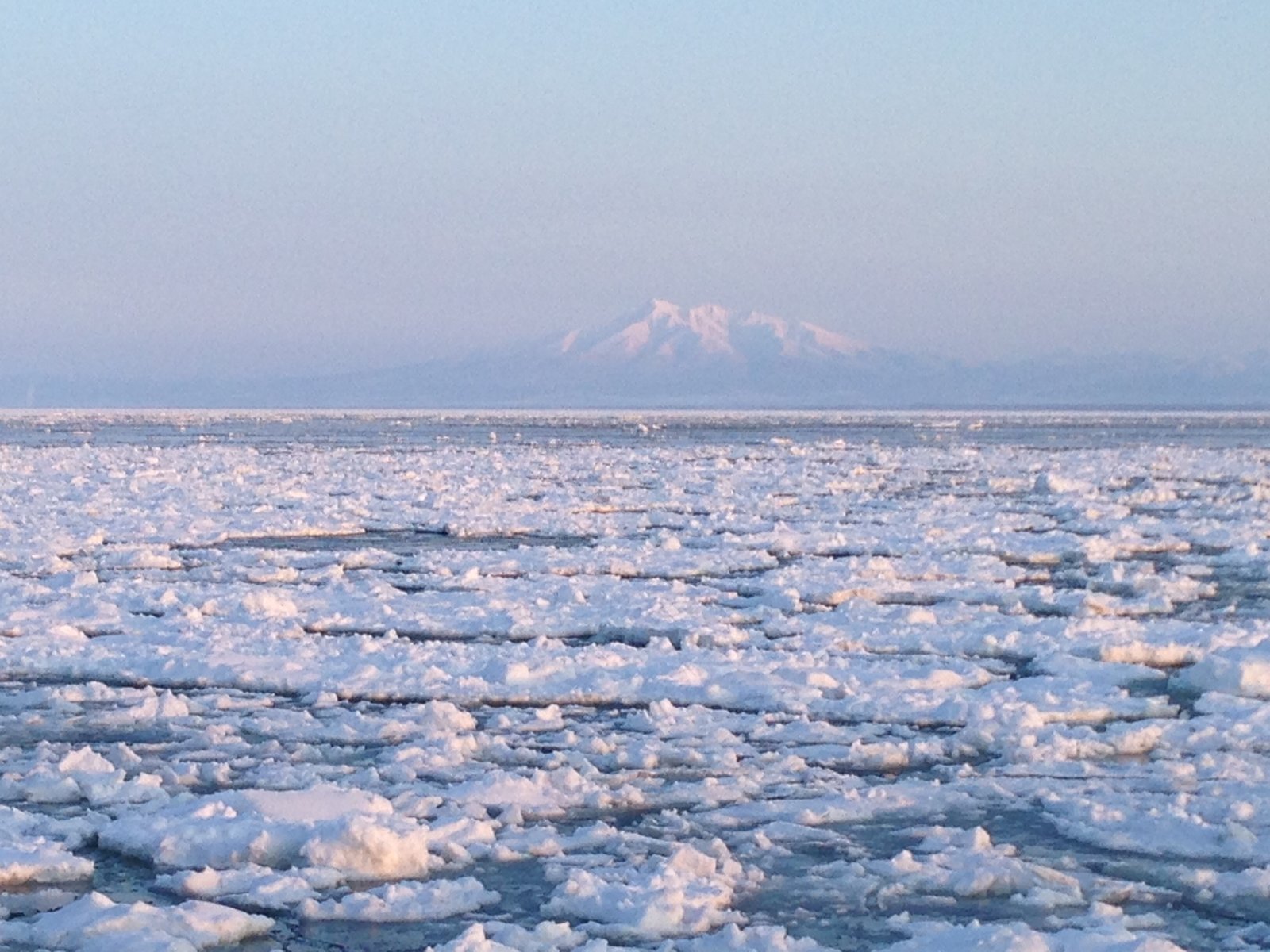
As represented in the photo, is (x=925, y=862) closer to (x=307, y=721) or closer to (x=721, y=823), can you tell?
(x=721, y=823)

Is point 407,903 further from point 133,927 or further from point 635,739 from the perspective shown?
point 635,739

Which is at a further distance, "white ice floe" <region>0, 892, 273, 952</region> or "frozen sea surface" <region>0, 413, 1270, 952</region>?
"frozen sea surface" <region>0, 413, 1270, 952</region>

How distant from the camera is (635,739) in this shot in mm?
6711

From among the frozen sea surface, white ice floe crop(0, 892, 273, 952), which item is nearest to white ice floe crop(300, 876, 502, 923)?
the frozen sea surface

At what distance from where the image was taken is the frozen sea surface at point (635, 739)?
15.4ft

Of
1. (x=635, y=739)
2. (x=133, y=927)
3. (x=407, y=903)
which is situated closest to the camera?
(x=133, y=927)

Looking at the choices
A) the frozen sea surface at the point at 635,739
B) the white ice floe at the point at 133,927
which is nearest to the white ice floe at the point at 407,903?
the frozen sea surface at the point at 635,739

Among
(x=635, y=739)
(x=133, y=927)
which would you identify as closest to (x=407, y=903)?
(x=133, y=927)

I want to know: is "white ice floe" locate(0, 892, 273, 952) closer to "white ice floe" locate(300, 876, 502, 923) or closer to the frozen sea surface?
the frozen sea surface

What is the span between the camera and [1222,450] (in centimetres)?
3603

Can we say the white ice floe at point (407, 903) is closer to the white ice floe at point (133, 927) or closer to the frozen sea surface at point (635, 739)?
the frozen sea surface at point (635, 739)

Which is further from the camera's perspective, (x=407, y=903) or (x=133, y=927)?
(x=407, y=903)

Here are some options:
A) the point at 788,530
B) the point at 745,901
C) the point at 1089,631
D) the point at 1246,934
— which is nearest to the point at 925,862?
the point at 745,901

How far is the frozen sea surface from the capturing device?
470 cm
